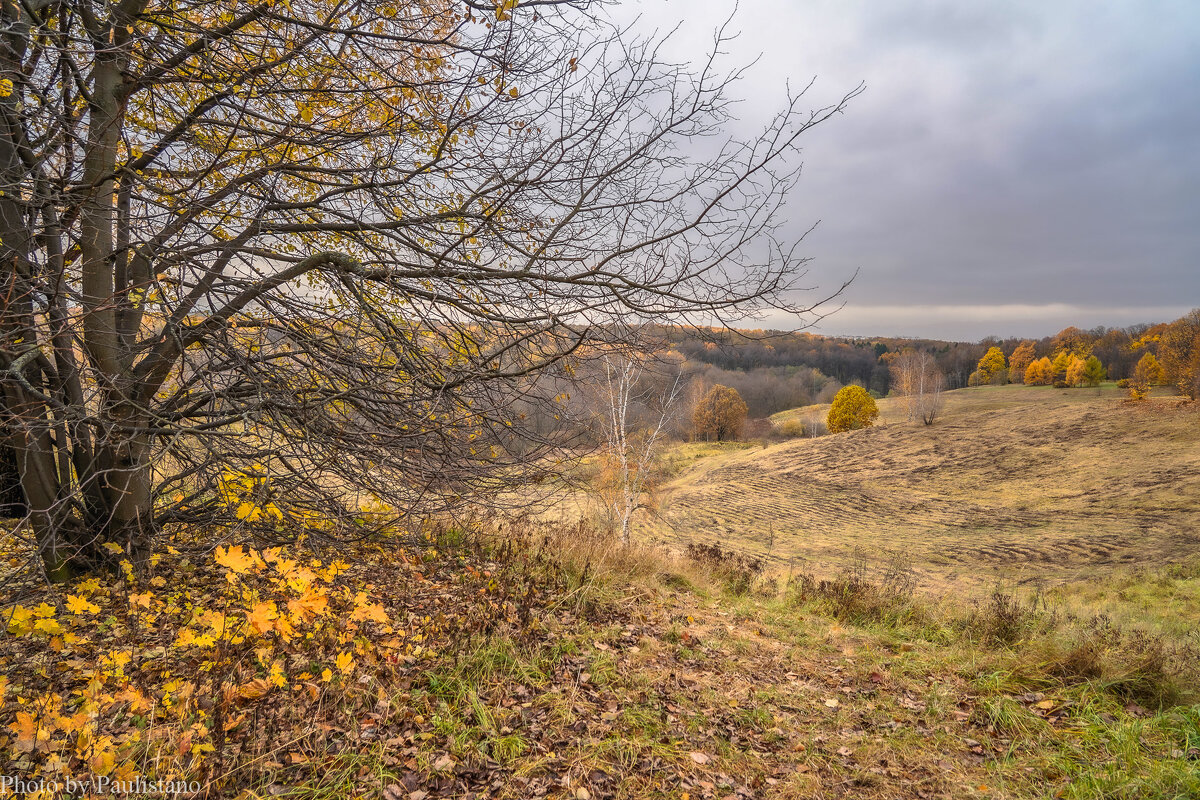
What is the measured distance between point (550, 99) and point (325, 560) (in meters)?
4.62

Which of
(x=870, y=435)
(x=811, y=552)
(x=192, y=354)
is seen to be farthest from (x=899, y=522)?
(x=192, y=354)

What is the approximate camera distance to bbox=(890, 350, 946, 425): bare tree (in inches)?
2009

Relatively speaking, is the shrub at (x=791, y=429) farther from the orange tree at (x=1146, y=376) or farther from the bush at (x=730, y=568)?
the bush at (x=730, y=568)

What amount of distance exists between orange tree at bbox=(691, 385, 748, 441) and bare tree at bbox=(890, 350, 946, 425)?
17.4 m

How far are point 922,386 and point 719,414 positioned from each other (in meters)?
20.6

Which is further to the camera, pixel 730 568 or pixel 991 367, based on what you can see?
pixel 991 367

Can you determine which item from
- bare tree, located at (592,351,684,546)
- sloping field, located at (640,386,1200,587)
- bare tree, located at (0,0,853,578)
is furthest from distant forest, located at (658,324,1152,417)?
bare tree, located at (0,0,853,578)

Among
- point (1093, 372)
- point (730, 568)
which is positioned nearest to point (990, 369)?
point (1093, 372)

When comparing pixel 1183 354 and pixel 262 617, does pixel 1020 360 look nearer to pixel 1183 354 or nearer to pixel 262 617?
pixel 1183 354

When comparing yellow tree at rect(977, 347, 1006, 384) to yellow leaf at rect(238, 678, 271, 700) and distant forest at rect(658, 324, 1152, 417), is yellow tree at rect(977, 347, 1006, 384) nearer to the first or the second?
distant forest at rect(658, 324, 1152, 417)

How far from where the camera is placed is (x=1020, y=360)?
79125 mm

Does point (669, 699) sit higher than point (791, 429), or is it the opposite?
point (669, 699)

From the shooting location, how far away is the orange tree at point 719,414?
202 ft

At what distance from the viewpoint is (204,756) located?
2648 millimetres
